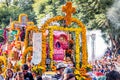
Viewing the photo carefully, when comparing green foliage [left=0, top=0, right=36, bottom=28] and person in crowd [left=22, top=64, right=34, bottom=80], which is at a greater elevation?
green foliage [left=0, top=0, right=36, bottom=28]

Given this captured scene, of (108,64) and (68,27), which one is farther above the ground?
(68,27)

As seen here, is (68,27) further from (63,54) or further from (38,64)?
(38,64)

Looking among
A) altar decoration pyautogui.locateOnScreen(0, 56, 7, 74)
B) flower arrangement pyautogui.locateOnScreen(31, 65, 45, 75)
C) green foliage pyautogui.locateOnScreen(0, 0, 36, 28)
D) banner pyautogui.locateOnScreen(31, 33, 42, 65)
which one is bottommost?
flower arrangement pyautogui.locateOnScreen(31, 65, 45, 75)

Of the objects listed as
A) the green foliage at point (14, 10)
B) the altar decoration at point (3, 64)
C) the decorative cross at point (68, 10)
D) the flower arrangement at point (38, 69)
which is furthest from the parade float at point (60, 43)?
the green foliage at point (14, 10)

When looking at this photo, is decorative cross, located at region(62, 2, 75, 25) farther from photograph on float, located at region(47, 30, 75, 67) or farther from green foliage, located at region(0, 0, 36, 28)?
green foliage, located at region(0, 0, 36, 28)

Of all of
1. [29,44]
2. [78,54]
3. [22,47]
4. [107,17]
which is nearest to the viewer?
[78,54]

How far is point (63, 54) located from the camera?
1251cm

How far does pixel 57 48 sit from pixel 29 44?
1341 mm

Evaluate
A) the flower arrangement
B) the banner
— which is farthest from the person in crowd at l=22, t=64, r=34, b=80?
the flower arrangement

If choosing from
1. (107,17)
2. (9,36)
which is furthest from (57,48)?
(107,17)

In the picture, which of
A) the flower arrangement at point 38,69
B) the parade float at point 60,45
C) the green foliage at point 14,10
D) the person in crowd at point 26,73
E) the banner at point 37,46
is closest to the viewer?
the person in crowd at point 26,73

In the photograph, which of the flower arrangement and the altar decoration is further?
the altar decoration

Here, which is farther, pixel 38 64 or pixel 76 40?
pixel 76 40

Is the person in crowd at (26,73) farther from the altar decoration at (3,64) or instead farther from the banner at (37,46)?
the altar decoration at (3,64)
